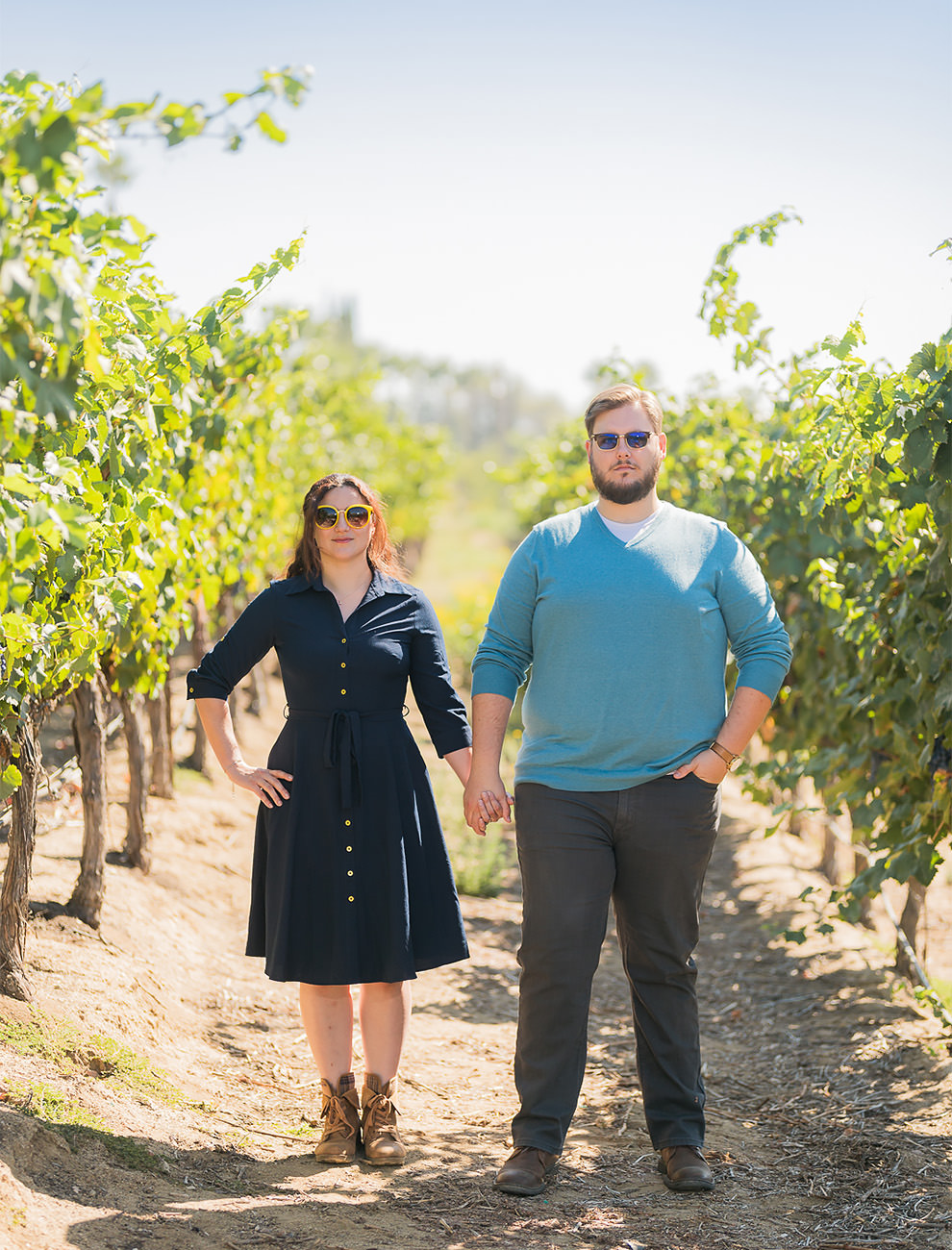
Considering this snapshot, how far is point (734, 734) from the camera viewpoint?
3139mm

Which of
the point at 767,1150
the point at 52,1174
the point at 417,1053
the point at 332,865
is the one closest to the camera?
the point at 52,1174

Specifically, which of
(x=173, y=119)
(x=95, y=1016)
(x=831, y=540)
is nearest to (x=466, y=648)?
(x=831, y=540)

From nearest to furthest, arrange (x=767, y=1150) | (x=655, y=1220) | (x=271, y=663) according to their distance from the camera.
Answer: (x=655, y=1220) → (x=767, y=1150) → (x=271, y=663)

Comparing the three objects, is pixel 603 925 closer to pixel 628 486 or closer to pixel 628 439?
pixel 628 486

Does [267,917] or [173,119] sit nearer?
[173,119]

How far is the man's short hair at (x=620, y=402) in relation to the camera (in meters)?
3.23

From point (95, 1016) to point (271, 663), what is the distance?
30.0ft

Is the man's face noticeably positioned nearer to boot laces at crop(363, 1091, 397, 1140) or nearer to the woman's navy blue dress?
the woman's navy blue dress

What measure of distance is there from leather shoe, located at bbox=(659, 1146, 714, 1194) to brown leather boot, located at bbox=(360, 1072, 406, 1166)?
28.4 inches

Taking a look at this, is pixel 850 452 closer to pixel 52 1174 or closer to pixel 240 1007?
pixel 52 1174

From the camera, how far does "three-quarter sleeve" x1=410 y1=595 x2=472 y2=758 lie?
344 cm

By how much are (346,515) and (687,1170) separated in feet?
6.48

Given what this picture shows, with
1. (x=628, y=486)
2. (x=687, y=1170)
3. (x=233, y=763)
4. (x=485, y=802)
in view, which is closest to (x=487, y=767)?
(x=485, y=802)

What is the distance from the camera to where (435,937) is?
337cm
